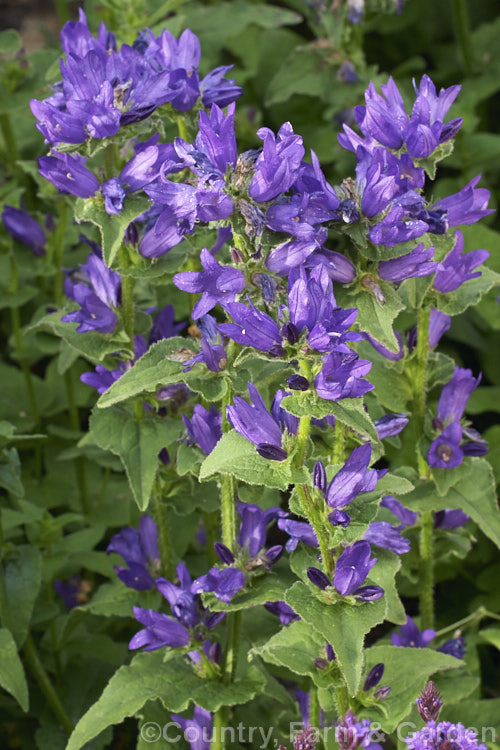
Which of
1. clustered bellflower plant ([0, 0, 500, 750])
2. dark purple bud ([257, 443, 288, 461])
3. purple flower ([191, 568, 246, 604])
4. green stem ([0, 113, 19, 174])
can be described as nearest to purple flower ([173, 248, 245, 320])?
clustered bellflower plant ([0, 0, 500, 750])

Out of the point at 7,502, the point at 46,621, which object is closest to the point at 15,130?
the point at 7,502

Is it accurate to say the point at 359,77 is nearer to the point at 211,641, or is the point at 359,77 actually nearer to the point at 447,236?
the point at 447,236

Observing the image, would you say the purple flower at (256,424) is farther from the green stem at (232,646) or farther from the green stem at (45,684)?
the green stem at (45,684)

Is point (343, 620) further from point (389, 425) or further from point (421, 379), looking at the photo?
point (421, 379)

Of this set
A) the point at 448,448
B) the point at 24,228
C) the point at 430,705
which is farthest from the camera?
the point at 24,228

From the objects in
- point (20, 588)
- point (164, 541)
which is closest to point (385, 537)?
point (164, 541)

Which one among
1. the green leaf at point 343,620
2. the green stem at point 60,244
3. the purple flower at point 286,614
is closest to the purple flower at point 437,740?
the green leaf at point 343,620
